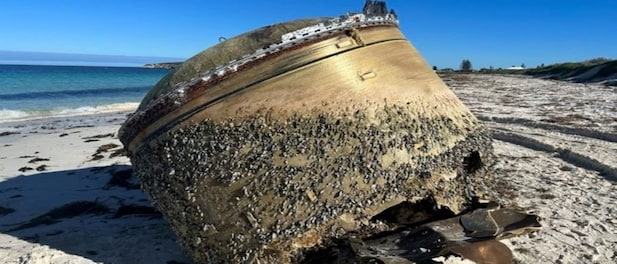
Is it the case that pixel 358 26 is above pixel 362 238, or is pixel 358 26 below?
above

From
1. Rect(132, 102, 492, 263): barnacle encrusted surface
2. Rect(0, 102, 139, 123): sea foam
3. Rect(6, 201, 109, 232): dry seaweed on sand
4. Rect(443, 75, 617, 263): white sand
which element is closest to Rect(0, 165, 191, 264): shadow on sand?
Rect(6, 201, 109, 232): dry seaweed on sand

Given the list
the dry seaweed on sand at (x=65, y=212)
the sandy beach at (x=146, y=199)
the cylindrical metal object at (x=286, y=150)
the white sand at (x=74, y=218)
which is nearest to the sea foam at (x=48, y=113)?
the sandy beach at (x=146, y=199)

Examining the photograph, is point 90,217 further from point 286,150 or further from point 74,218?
point 286,150

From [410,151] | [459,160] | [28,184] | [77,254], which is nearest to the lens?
[410,151]

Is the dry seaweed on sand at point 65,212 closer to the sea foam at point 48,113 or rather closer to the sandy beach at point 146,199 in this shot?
the sandy beach at point 146,199

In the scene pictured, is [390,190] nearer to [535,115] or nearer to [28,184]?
[28,184]

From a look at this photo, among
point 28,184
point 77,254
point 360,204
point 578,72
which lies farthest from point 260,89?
point 578,72

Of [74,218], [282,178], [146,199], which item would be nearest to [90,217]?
[74,218]
